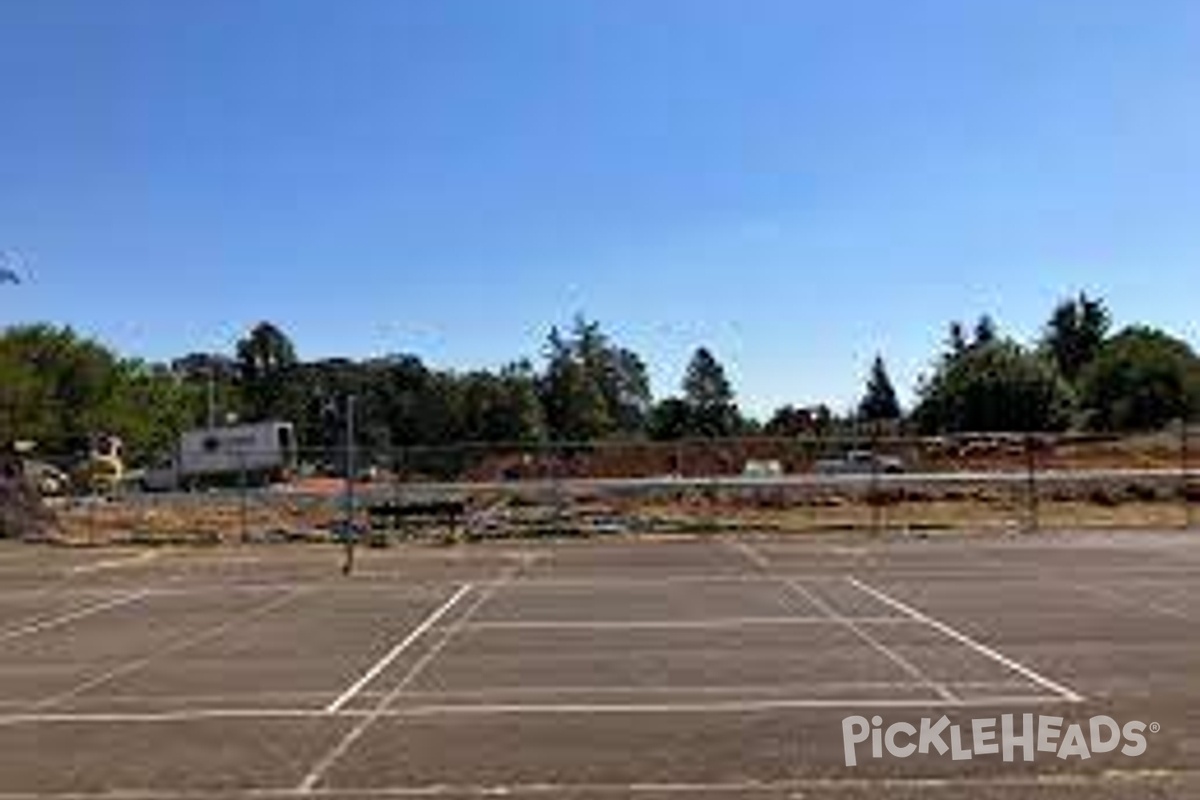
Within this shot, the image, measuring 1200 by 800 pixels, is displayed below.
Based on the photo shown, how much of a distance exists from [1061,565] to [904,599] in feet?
29.8

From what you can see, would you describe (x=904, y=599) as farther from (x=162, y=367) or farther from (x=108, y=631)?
(x=162, y=367)

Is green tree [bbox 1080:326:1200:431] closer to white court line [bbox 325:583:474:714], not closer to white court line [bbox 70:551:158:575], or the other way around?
white court line [bbox 70:551:158:575]

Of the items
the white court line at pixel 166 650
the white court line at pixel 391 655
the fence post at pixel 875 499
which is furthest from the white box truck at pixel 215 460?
the white court line at pixel 391 655

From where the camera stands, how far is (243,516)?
60.8 m

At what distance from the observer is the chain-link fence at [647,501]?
5766 centimetres

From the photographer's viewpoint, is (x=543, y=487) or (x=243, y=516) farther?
(x=543, y=487)

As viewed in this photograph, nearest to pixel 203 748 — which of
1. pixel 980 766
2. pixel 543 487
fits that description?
pixel 980 766

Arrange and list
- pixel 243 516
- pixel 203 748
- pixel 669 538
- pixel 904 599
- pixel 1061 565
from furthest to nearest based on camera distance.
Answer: pixel 243 516 → pixel 669 538 → pixel 1061 565 → pixel 904 599 → pixel 203 748

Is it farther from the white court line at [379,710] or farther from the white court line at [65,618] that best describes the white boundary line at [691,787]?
the white court line at [65,618]

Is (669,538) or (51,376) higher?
(51,376)

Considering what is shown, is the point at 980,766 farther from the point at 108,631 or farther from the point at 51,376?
the point at 51,376

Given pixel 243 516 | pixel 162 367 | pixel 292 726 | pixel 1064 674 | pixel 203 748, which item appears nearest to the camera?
pixel 203 748

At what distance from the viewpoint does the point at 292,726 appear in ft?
56.8

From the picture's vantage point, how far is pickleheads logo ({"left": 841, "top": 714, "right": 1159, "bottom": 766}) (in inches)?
583
